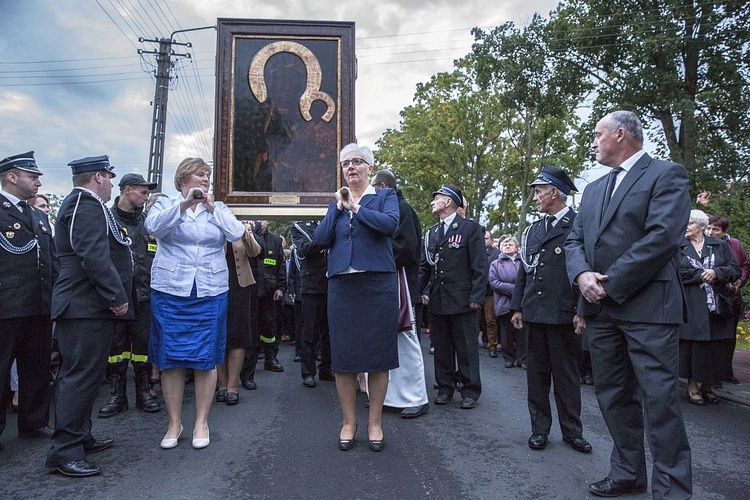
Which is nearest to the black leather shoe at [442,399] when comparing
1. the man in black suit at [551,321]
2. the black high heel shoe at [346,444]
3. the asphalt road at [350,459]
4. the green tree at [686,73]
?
the asphalt road at [350,459]

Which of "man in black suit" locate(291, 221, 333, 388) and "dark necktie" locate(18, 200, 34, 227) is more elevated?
"dark necktie" locate(18, 200, 34, 227)

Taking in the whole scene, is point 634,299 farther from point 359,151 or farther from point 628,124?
point 359,151

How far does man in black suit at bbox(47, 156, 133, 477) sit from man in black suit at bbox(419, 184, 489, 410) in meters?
3.05

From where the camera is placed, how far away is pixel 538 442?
174 inches

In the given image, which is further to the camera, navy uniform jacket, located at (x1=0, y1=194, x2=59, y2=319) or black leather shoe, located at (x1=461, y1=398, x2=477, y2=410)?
black leather shoe, located at (x1=461, y1=398, x2=477, y2=410)

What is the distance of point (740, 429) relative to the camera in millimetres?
5156

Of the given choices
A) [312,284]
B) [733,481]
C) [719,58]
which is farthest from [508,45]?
[733,481]

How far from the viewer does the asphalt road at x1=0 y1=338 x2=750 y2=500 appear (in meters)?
3.61

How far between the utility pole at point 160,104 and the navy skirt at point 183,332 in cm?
1606

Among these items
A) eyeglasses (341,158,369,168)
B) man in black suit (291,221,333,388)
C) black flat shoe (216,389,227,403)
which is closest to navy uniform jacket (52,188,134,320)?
eyeglasses (341,158,369,168)

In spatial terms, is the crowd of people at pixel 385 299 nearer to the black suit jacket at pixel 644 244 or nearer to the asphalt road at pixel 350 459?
the black suit jacket at pixel 644 244

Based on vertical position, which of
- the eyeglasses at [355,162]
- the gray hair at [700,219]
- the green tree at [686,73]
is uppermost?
the green tree at [686,73]

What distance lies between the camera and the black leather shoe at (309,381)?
6840 mm

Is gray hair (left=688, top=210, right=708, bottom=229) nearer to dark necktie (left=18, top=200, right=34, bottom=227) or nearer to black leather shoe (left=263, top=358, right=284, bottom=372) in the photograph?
black leather shoe (left=263, top=358, right=284, bottom=372)
